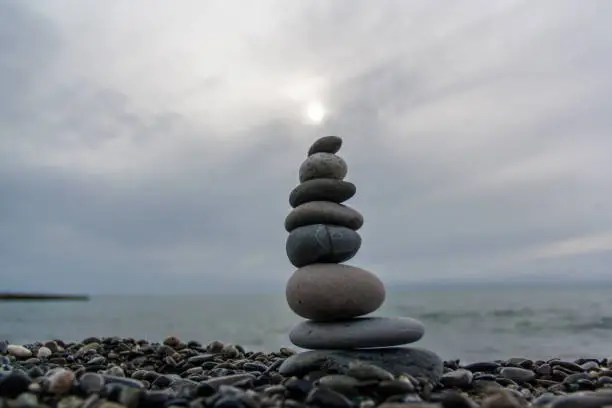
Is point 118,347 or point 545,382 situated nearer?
point 545,382

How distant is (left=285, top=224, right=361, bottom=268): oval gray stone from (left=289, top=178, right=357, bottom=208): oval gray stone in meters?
0.42

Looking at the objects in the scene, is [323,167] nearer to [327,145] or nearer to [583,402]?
[327,145]

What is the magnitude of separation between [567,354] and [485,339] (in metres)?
5.19

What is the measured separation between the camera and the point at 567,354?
51.8ft

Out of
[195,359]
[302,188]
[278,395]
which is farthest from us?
[195,359]

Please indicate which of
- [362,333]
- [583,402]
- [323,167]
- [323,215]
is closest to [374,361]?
[362,333]

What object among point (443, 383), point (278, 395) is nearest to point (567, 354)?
point (443, 383)

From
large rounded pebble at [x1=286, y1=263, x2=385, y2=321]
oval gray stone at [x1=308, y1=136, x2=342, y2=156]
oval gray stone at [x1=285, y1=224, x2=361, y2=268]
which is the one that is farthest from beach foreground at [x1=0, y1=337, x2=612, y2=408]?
oval gray stone at [x1=308, y1=136, x2=342, y2=156]

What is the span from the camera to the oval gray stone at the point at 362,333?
5.66 metres

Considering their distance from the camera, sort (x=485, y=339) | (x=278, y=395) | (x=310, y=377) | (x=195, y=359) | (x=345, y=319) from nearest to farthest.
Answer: (x=278, y=395), (x=310, y=377), (x=345, y=319), (x=195, y=359), (x=485, y=339)

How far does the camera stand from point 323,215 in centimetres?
621

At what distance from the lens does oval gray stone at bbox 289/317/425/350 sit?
5.66m

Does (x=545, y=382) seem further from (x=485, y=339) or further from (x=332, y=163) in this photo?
(x=485, y=339)

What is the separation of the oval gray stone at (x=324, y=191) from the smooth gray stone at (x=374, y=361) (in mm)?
1888
